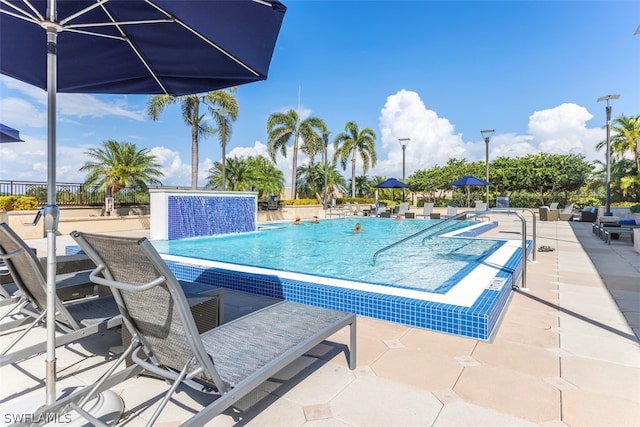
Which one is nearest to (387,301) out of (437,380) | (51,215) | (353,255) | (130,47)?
(437,380)

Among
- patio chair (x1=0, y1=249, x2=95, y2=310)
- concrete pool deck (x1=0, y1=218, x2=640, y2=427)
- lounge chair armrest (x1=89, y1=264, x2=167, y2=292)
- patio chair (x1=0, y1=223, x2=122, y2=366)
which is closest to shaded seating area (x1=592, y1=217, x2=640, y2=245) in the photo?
concrete pool deck (x1=0, y1=218, x2=640, y2=427)

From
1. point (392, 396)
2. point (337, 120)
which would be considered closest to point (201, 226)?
point (392, 396)

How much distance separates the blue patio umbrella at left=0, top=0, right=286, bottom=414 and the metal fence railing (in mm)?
11214

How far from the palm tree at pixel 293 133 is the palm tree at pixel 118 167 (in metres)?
10.2

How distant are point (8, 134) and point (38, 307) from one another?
4470 mm

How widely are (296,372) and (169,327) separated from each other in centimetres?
121

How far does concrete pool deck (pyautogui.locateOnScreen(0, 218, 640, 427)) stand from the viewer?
205 centimetres

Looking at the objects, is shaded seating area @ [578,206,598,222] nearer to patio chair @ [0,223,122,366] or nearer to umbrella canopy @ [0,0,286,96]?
umbrella canopy @ [0,0,286,96]

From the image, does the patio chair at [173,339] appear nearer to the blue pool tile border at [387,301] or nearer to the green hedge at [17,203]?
the blue pool tile border at [387,301]

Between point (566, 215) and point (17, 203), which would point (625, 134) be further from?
point (17, 203)

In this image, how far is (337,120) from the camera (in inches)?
1211

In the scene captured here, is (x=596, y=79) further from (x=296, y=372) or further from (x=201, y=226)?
(x=296, y=372)

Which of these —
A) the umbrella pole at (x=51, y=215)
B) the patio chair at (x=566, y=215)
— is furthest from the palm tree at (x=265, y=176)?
the umbrella pole at (x=51, y=215)

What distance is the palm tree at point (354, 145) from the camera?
30219mm
